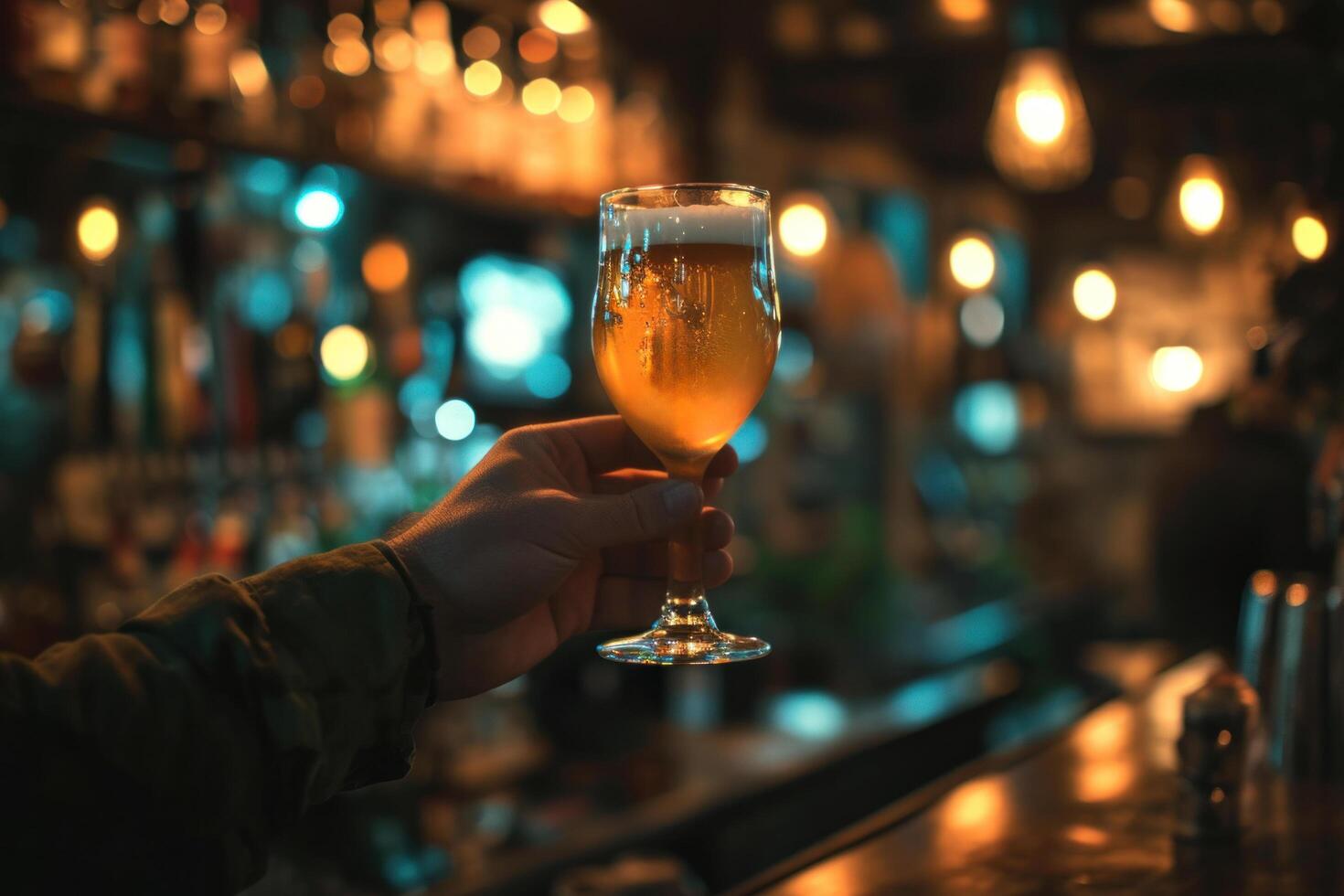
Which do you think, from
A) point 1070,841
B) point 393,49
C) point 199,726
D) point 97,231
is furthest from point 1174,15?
point 199,726

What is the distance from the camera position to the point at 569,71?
12.2 ft

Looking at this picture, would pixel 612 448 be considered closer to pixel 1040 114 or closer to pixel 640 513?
pixel 640 513

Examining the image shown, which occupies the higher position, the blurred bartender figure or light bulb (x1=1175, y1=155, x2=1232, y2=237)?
light bulb (x1=1175, y1=155, x2=1232, y2=237)

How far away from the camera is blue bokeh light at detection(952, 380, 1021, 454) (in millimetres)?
8805

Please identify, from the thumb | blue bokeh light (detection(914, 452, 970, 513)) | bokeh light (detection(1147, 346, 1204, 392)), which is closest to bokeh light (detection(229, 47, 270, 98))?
the thumb

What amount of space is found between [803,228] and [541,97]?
1.14m

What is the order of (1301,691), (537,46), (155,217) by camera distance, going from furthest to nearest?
(537,46) → (155,217) → (1301,691)

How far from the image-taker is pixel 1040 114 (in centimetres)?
312

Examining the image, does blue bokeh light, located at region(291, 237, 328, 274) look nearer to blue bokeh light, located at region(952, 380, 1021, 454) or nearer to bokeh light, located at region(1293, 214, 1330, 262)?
bokeh light, located at region(1293, 214, 1330, 262)

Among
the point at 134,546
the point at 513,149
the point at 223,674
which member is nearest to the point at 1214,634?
the point at 513,149

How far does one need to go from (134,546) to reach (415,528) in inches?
69.3

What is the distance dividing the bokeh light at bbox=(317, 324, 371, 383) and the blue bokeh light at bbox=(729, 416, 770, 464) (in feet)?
7.96

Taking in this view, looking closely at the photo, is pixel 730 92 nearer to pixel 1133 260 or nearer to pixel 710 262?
pixel 710 262

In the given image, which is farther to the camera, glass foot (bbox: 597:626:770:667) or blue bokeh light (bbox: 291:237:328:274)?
blue bokeh light (bbox: 291:237:328:274)
